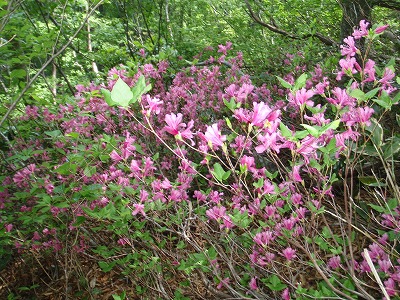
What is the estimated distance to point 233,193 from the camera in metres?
2.36

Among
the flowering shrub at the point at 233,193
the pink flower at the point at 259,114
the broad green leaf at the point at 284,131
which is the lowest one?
the flowering shrub at the point at 233,193

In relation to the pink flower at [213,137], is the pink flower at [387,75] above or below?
above

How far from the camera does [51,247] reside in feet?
9.98

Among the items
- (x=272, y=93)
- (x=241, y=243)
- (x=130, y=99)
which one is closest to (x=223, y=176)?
(x=130, y=99)

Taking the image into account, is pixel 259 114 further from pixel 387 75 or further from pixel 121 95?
pixel 387 75

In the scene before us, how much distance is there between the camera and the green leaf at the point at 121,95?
111cm

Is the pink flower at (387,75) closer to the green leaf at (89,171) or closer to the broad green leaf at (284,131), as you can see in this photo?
the broad green leaf at (284,131)

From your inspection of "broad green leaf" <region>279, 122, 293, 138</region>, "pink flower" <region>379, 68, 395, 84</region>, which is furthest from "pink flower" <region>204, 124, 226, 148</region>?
"pink flower" <region>379, 68, 395, 84</region>

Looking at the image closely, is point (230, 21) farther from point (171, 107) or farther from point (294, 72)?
point (171, 107)

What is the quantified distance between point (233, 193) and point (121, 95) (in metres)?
1.37

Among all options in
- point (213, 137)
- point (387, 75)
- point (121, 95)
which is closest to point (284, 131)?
point (213, 137)

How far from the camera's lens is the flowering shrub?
1.50 meters

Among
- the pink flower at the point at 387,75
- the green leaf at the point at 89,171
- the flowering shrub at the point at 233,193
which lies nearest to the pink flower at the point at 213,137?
the flowering shrub at the point at 233,193

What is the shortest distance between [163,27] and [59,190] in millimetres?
4502
